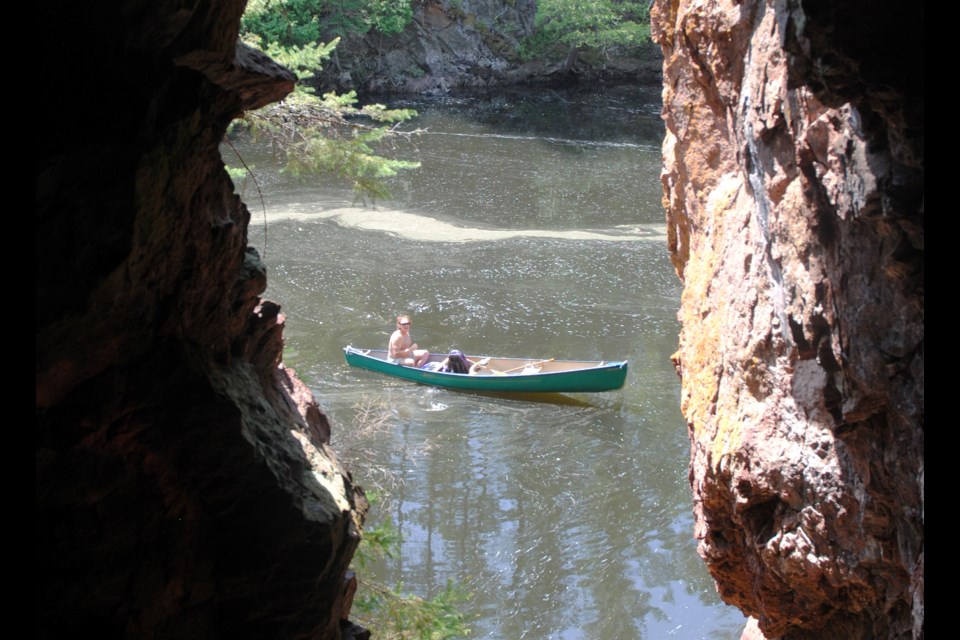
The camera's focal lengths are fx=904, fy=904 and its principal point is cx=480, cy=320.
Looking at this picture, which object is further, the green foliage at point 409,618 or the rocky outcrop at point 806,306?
the green foliage at point 409,618

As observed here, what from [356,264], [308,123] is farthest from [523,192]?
[308,123]

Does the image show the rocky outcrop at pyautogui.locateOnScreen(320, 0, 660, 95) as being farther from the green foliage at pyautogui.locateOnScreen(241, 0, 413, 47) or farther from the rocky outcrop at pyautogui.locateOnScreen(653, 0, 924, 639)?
the rocky outcrop at pyautogui.locateOnScreen(653, 0, 924, 639)

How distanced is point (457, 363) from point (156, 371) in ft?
28.7

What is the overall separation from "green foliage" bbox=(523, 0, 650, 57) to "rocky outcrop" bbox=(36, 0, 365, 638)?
2613 centimetres

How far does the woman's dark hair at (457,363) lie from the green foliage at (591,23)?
62.7ft

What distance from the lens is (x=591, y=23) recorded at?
29656 millimetres

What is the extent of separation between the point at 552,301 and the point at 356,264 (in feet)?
11.9

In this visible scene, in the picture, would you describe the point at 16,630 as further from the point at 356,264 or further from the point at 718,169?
the point at 356,264

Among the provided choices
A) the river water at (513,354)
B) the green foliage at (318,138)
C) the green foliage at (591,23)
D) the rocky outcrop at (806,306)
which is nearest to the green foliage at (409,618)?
the river water at (513,354)

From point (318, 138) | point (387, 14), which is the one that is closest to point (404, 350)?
point (318, 138)

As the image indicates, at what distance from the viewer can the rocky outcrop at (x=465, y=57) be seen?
1171 inches

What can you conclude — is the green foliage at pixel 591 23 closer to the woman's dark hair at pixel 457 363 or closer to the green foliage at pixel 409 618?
the woman's dark hair at pixel 457 363

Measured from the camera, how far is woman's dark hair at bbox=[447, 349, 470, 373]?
12805mm

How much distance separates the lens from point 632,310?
48.5 ft
